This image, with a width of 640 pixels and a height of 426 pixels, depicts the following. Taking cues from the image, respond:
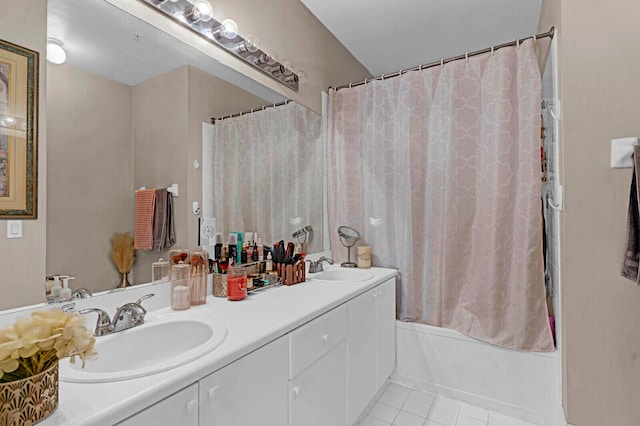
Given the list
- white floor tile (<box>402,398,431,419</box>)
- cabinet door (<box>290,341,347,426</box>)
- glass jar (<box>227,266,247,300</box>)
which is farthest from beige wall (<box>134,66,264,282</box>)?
white floor tile (<box>402,398,431,419</box>)

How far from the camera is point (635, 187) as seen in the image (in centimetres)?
121

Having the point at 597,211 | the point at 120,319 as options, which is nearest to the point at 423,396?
the point at 597,211

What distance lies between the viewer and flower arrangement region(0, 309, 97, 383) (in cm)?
60

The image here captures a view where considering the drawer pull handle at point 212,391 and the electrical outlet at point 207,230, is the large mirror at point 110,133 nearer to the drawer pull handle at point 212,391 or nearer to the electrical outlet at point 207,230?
the electrical outlet at point 207,230

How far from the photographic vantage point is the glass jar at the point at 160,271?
1371mm

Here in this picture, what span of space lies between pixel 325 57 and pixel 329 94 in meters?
0.28

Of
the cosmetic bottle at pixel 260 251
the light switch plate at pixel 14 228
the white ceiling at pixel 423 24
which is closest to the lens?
the light switch plate at pixel 14 228

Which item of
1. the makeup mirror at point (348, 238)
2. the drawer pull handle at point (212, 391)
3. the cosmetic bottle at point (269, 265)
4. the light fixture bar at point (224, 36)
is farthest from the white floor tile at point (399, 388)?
the light fixture bar at point (224, 36)

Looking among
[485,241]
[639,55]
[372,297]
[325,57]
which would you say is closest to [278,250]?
[372,297]

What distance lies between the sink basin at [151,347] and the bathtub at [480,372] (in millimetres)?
1537

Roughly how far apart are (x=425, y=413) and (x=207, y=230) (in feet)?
5.51

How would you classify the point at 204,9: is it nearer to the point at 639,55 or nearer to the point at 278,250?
the point at 278,250

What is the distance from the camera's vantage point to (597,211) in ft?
4.74

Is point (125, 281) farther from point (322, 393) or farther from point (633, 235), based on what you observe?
point (633, 235)
